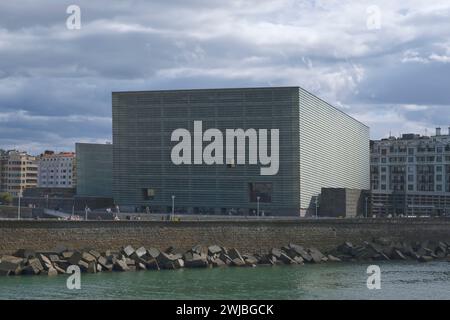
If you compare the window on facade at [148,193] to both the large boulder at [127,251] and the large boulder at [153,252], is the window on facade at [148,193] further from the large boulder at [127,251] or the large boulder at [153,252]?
the large boulder at [127,251]

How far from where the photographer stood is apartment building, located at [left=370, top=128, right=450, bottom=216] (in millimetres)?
135750

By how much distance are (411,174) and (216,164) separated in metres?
55.5

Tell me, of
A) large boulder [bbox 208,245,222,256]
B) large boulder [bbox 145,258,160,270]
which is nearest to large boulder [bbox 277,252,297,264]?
large boulder [bbox 208,245,222,256]

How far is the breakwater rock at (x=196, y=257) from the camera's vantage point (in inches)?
2223

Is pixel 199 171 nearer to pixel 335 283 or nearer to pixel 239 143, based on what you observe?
pixel 239 143

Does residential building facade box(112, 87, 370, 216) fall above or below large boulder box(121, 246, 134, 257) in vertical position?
above

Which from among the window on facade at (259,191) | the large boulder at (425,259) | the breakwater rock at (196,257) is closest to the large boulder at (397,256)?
Result: the breakwater rock at (196,257)

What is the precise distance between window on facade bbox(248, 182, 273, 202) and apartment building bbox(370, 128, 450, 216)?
26.5 metres

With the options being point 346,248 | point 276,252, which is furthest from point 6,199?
point 276,252

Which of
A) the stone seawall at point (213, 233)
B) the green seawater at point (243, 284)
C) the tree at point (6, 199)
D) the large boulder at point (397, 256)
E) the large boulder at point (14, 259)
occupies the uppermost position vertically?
the tree at point (6, 199)

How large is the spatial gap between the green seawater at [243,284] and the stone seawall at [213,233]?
5.81 metres

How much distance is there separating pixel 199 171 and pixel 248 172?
6995 mm

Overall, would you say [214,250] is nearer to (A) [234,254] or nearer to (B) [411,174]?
(A) [234,254]

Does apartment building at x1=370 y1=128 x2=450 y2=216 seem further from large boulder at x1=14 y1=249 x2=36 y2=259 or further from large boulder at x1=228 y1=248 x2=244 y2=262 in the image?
large boulder at x1=14 y1=249 x2=36 y2=259
